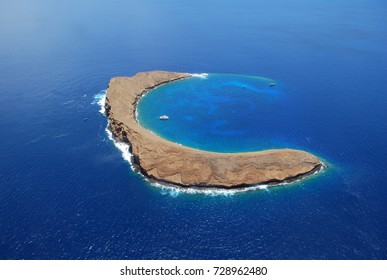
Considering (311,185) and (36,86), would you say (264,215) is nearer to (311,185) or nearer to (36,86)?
(311,185)

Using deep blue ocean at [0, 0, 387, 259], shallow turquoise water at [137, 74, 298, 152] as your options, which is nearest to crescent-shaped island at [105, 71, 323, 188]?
deep blue ocean at [0, 0, 387, 259]

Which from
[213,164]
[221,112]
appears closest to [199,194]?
[213,164]

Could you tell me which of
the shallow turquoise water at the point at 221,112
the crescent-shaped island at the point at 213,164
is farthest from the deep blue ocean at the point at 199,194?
the crescent-shaped island at the point at 213,164

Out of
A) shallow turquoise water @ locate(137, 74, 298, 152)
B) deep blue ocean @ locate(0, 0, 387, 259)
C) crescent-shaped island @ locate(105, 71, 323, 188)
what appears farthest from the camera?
shallow turquoise water @ locate(137, 74, 298, 152)

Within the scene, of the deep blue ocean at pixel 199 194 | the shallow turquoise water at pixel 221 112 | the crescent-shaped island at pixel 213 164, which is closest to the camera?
the deep blue ocean at pixel 199 194

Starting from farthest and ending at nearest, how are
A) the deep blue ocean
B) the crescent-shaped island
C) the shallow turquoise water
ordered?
1. the shallow turquoise water
2. the crescent-shaped island
3. the deep blue ocean

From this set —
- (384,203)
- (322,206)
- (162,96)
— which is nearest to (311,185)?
(322,206)

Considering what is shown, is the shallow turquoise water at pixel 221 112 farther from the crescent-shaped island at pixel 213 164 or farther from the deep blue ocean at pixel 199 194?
the crescent-shaped island at pixel 213 164

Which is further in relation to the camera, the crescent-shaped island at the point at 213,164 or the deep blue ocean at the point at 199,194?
the crescent-shaped island at the point at 213,164

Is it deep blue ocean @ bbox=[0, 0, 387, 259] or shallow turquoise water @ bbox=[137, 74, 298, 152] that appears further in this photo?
shallow turquoise water @ bbox=[137, 74, 298, 152]

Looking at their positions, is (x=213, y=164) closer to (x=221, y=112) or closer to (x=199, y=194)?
(x=199, y=194)

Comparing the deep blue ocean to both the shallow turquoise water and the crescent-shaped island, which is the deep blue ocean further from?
the crescent-shaped island
